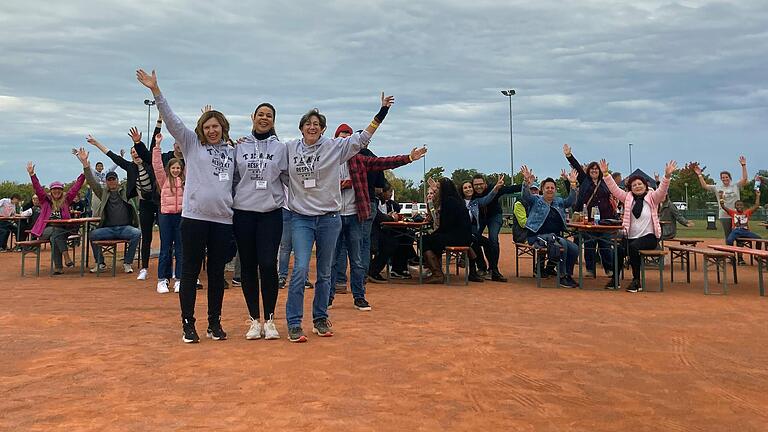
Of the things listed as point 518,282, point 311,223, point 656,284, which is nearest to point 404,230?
point 518,282

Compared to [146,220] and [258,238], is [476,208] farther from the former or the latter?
[258,238]

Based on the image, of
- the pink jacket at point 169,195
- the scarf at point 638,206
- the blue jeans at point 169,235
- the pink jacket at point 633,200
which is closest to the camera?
the pink jacket at point 169,195

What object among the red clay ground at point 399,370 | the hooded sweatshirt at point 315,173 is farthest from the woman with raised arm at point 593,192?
the hooded sweatshirt at point 315,173

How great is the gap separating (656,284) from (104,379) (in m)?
8.58

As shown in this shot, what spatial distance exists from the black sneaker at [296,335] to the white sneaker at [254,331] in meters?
0.29

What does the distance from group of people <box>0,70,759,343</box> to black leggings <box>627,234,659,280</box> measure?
0.01 meters

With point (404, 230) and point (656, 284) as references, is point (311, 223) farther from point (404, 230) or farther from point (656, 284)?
point (656, 284)

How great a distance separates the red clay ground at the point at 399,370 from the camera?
11.7 ft

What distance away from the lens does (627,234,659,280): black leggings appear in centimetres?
936

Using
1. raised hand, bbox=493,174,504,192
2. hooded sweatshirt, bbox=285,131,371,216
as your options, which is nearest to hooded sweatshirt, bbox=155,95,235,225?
hooded sweatshirt, bbox=285,131,371,216

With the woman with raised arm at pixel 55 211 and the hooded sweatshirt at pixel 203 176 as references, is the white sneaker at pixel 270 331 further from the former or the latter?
the woman with raised arm at pixel 55 211

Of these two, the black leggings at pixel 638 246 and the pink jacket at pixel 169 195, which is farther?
the black leggings at pixel 638 246

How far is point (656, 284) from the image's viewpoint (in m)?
10.3

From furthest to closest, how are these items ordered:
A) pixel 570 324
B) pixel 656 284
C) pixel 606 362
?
pixel 656 284 → pixel 570 324 → pixel 606 362
